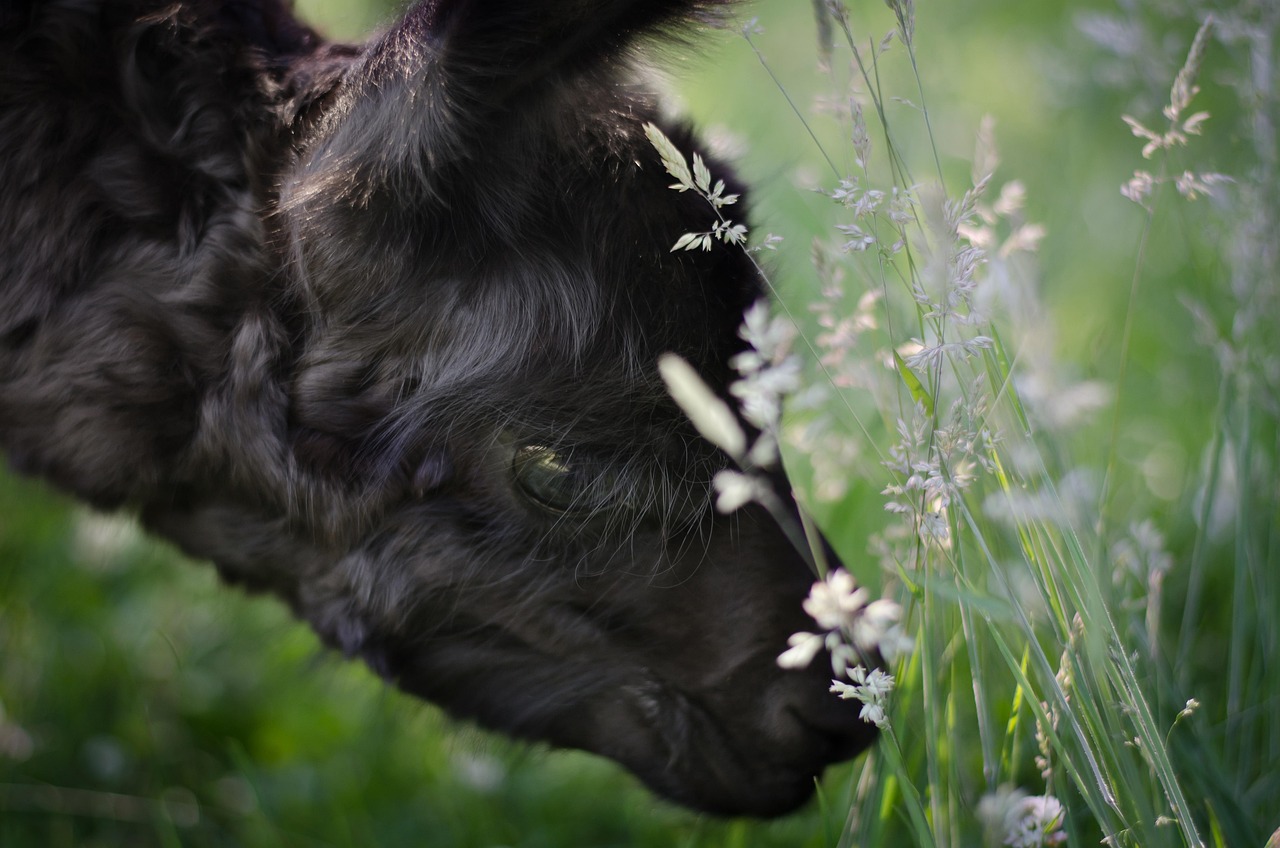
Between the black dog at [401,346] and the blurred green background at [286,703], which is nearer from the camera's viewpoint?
the black dog at [401,346]

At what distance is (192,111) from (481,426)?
716 millimetres

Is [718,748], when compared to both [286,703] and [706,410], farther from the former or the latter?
[286,703]

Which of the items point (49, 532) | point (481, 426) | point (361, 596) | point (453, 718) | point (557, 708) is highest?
point (481, 426)

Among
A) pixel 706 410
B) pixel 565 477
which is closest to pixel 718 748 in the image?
pixel 565 477

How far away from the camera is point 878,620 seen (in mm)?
1202

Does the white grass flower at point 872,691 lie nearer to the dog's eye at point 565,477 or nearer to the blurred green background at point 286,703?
the blurred green background at point 286,703

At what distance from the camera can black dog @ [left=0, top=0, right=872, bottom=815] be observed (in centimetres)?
163

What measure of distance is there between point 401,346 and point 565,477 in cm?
36

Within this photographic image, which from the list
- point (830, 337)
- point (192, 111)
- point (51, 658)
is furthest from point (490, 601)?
point (51, 658)

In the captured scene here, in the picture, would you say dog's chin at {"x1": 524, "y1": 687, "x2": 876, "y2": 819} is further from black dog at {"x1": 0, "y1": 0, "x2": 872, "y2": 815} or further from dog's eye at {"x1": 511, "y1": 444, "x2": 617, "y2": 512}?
dog's eye at {"x1": 511, "y1": 444, "x2": 617, "y2": 512}

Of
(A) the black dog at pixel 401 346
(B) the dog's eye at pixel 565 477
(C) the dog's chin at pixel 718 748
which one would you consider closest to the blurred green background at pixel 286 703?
(C) the dog's chin at pixel 718 748

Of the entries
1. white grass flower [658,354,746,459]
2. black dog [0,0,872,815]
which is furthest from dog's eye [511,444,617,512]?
white grass flower [658,354,746,459]

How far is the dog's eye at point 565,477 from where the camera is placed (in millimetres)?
1723

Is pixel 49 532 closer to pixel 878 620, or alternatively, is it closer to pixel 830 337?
pixel 830 337
